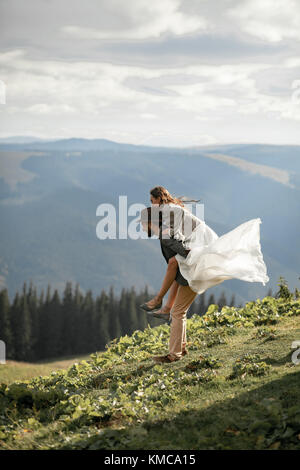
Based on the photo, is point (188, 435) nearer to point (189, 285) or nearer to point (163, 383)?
point (163, 383)

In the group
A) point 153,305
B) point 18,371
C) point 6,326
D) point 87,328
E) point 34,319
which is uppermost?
point 153,305

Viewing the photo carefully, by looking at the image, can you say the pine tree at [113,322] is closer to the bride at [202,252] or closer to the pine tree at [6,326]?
the pine tree at [6,326]

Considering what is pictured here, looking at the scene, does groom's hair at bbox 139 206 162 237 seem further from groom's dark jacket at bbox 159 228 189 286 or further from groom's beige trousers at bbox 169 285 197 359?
groom's beige trousers at bbox 169 285 197 359

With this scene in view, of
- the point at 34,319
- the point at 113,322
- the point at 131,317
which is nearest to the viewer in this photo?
the point at 34,319

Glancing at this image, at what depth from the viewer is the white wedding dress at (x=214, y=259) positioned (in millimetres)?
9336

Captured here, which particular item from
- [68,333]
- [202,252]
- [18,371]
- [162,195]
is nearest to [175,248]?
[202,252]

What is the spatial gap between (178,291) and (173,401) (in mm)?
2464

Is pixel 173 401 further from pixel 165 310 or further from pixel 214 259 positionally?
pixel 214 259

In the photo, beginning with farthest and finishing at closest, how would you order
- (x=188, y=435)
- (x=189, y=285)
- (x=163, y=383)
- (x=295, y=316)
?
(x=295, y=316) < (x=189, y=285) < (x=163, y=383) < (x=188, y=435)

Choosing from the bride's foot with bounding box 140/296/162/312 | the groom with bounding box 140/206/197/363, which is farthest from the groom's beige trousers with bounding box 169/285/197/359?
the bride's foot with bounding box 140/296/162/312

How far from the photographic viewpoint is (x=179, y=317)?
384 inches
